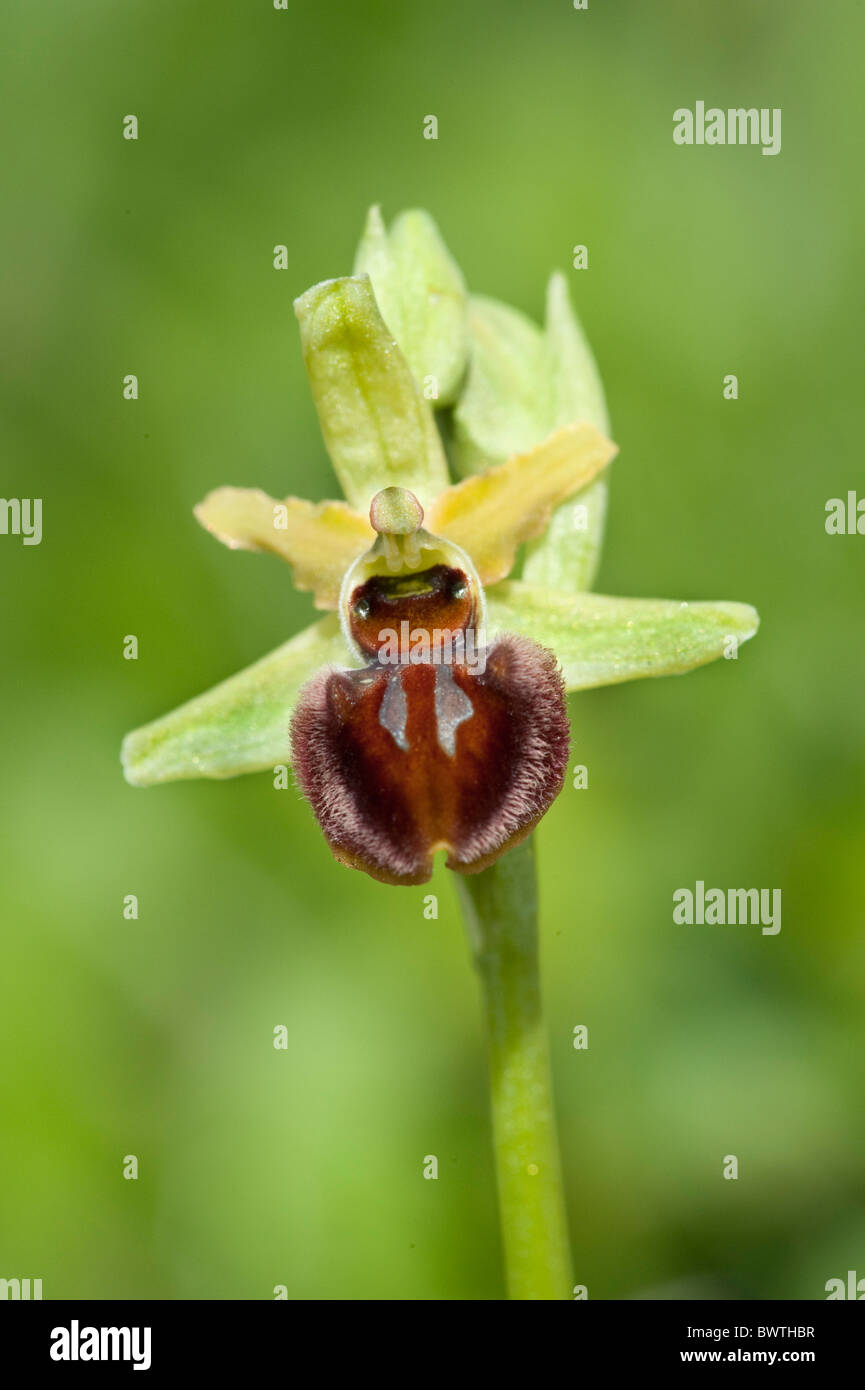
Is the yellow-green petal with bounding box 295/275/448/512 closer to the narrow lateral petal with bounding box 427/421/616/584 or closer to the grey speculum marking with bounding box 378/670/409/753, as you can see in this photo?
the narrow lateral petal with bounding box 427/421/616/584

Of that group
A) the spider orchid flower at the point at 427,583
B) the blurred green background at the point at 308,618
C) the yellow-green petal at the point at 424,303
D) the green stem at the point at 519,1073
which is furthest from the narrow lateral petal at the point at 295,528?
the blurred green background at the point at 308,618

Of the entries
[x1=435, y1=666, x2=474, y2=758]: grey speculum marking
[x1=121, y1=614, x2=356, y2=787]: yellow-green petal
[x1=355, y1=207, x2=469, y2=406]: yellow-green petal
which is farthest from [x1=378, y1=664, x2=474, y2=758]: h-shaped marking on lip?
[x1=355, y1=207, x2=469, y2=406]: yellow-green petal

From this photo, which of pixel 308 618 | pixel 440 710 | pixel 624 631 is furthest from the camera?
pixel 308 618

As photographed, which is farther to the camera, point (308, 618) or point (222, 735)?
point (308, 618)

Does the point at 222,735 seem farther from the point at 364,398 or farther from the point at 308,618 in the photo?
the point at 308,618

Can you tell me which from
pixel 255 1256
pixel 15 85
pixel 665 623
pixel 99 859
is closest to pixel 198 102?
pixel 15 85

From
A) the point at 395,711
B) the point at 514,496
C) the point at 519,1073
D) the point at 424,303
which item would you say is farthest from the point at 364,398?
the point at 519,1073

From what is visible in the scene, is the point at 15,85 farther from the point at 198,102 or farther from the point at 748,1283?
the point at 748,1283

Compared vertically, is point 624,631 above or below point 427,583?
below
